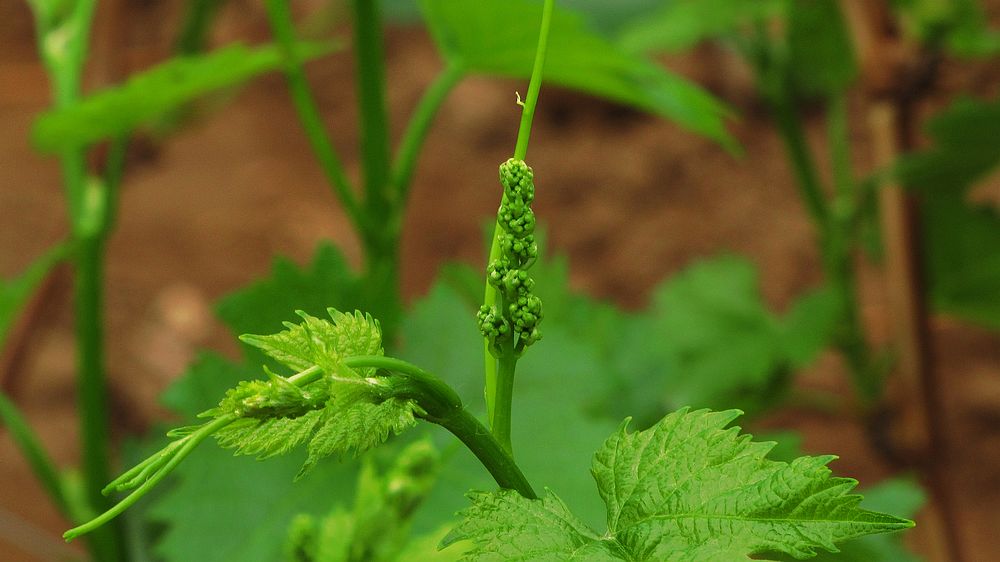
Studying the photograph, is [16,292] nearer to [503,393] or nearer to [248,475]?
[248,475]

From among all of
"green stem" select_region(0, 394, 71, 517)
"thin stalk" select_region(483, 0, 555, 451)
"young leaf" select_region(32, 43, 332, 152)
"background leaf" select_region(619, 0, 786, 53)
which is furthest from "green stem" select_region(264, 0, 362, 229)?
"background leaf" select_region(619, 0, 786, 53)

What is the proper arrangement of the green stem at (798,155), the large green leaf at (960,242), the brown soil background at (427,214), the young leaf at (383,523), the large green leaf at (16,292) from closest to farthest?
1. the young leaf at (383,523)
2. the large green leaf at (16,292)
3. the large green leaf at (960,242)
4. the green stem at (798,155)
5. the brown soil background at (427,214)

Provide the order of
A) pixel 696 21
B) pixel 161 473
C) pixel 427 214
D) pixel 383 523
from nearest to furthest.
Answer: pixel 161 473
pixel 383 523
pixel 696 21
pixel 427 214

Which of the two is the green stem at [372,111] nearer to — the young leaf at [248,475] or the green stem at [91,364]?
the young leaf at [248,475]

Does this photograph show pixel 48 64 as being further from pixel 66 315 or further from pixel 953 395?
pixel 953 395

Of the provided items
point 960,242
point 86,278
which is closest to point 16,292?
point 86,278

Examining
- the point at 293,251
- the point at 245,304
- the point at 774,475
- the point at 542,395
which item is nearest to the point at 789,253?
the point at 293,251

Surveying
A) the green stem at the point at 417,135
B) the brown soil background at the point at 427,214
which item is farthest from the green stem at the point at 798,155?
the green stem at the point at 417,135

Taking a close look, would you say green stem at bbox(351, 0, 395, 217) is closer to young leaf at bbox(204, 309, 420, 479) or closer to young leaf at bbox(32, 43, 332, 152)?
young leaf at bbox(32, 43, 332, 152)
